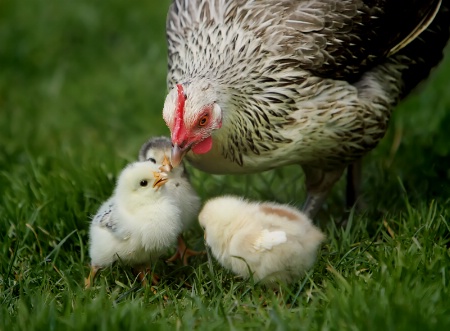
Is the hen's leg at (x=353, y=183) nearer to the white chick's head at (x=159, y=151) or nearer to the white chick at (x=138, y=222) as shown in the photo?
the white chick's head at (x=159, y=151)

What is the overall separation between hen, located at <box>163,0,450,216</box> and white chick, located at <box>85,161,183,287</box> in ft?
0.83

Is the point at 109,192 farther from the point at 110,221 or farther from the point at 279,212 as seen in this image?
the point at 279,212

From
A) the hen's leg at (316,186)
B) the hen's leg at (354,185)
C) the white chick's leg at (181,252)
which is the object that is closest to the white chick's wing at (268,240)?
the white chick's leg at (181,252)

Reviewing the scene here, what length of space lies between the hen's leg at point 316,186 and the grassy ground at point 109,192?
177 mm

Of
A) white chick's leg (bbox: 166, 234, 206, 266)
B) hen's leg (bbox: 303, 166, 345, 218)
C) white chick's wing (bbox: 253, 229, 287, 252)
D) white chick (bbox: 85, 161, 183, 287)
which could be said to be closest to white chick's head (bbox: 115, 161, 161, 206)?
white chick (bbox: 85, 161, 183, 287)

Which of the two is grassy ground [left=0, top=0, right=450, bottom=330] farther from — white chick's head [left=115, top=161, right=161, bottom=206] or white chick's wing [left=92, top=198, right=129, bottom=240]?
white chick's head [left=115, top=161, right=161, bottom=206]

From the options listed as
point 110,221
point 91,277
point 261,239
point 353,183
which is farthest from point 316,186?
point 91,277

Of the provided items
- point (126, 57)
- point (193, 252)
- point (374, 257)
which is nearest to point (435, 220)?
point (374, 257)

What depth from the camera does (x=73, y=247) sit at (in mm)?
4617

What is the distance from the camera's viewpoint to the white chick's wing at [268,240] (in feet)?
12.4

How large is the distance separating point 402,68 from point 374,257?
1.21 meters

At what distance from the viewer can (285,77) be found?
4.27 m

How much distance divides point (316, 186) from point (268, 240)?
1.10 m

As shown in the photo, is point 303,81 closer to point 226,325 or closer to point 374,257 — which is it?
point 374,257
